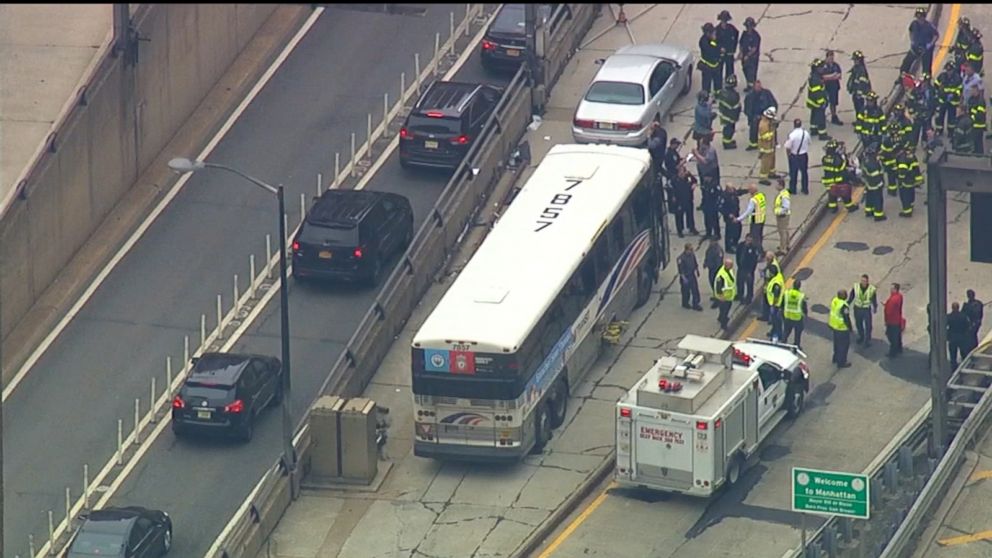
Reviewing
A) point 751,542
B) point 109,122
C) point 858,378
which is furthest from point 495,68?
point 751,542

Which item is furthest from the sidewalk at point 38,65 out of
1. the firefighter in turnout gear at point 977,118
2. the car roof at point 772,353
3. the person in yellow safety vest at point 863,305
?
the firefighter in turnout gear at point 977,118

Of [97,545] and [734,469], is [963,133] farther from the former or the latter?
[97,545]

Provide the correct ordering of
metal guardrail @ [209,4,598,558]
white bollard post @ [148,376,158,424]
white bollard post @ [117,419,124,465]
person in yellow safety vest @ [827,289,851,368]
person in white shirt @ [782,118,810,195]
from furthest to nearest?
1. person in white shirt @ [782,118,810,195]
2. white bollard post @ [148,376,158,424]
3. person in yellow safety vest @ [827,289,851,368]
4. white bollard post @ [117,419,124,465]
5. metal guardrail @ [209,4,598,558]

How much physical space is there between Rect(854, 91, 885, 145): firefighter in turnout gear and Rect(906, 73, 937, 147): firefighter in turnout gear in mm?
1229

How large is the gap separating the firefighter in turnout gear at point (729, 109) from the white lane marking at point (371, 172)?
6.58 meters

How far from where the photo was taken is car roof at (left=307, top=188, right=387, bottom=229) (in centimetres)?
5100

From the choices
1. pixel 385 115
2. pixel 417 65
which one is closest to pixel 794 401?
pixel 385 115

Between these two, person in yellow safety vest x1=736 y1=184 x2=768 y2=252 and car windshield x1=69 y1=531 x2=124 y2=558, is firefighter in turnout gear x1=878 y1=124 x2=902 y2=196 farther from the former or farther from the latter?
car windshield x1=69 y1=531 x2=124 y2=558

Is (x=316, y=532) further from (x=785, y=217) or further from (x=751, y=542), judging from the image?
(x=785, y=217)

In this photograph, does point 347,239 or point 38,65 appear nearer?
point 347,239

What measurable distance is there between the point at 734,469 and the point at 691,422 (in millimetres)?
1633

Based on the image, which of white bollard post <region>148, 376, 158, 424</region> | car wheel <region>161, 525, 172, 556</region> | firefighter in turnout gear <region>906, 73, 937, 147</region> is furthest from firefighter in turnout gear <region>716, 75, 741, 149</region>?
car wheel <region>161, 525, 172, 556</region>

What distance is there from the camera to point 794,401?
4647 centimetres

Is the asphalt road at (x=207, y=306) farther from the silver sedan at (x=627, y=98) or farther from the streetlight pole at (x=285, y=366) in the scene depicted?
the silver sedan at (x=627, y=98)
